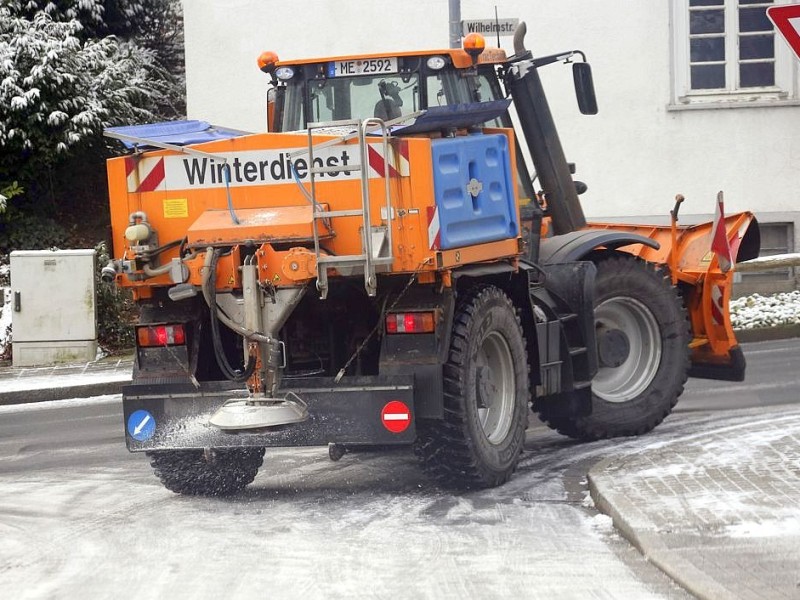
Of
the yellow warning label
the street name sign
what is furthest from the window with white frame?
the yellow warning label

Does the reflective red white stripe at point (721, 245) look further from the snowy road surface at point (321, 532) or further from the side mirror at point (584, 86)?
the side mirror at point (584, 86)

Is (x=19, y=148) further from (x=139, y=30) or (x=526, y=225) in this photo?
(x=526, y=225)

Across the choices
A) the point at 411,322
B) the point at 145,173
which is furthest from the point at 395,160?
the point at 145,173

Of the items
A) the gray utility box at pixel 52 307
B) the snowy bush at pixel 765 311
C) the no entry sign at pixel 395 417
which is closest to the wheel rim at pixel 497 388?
the no entry sign at pixel 395 417

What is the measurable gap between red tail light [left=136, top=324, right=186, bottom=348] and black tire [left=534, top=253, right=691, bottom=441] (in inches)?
110

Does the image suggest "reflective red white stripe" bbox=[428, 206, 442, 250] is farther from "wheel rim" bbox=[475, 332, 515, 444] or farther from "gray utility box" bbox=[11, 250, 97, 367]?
"gray utility box" bbox=[11, 250, 97, 367]

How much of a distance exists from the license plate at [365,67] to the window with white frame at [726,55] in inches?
409

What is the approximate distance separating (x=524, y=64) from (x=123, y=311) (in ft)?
27.3

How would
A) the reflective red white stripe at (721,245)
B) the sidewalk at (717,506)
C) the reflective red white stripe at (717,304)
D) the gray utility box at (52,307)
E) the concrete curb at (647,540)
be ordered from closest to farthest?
the concrete curb at (647,540) < the sidewalk at (717,506) < the reflective red white stripe at (721,245) < the reflective red white stripe at (717,304) < the gray utility box at (52,307)

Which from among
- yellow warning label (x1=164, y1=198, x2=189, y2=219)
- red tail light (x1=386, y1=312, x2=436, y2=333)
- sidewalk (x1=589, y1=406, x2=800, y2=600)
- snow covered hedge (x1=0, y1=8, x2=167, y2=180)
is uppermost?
snow covered hedge (x1=0, y1=8, x2=167, y2=180)

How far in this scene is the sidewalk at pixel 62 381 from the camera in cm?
1409

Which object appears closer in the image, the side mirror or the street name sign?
the side mirror

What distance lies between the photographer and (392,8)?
758 inches

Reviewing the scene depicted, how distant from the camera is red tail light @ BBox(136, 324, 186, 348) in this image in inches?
322
